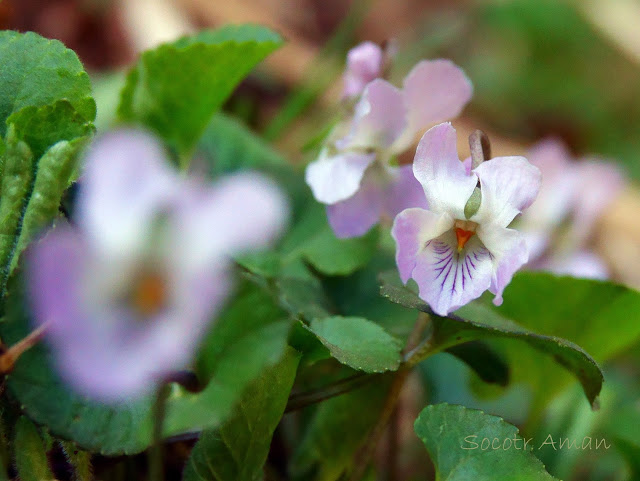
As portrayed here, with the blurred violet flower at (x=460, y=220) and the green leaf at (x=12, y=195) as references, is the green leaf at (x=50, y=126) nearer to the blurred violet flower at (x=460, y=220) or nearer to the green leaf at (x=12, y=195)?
the green leaf at (x=12, y=195)

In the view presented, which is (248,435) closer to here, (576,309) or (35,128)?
(35,128)

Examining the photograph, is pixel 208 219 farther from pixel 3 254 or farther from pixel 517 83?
pixel 517 83

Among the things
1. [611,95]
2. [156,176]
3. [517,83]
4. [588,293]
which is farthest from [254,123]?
[611,95]

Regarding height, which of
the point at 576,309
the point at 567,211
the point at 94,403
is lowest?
the point at 567,211

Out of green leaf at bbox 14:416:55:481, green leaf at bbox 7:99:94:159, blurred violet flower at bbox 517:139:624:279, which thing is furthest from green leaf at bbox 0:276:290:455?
blurred violet flower at bbox 517:139:624:279

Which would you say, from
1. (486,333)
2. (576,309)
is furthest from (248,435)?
(576,309)

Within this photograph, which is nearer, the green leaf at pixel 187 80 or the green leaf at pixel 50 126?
the green leaf at pixel 50 126

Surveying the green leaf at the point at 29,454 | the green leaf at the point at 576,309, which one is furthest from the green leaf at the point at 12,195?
the green leaf at the point at 576,309
